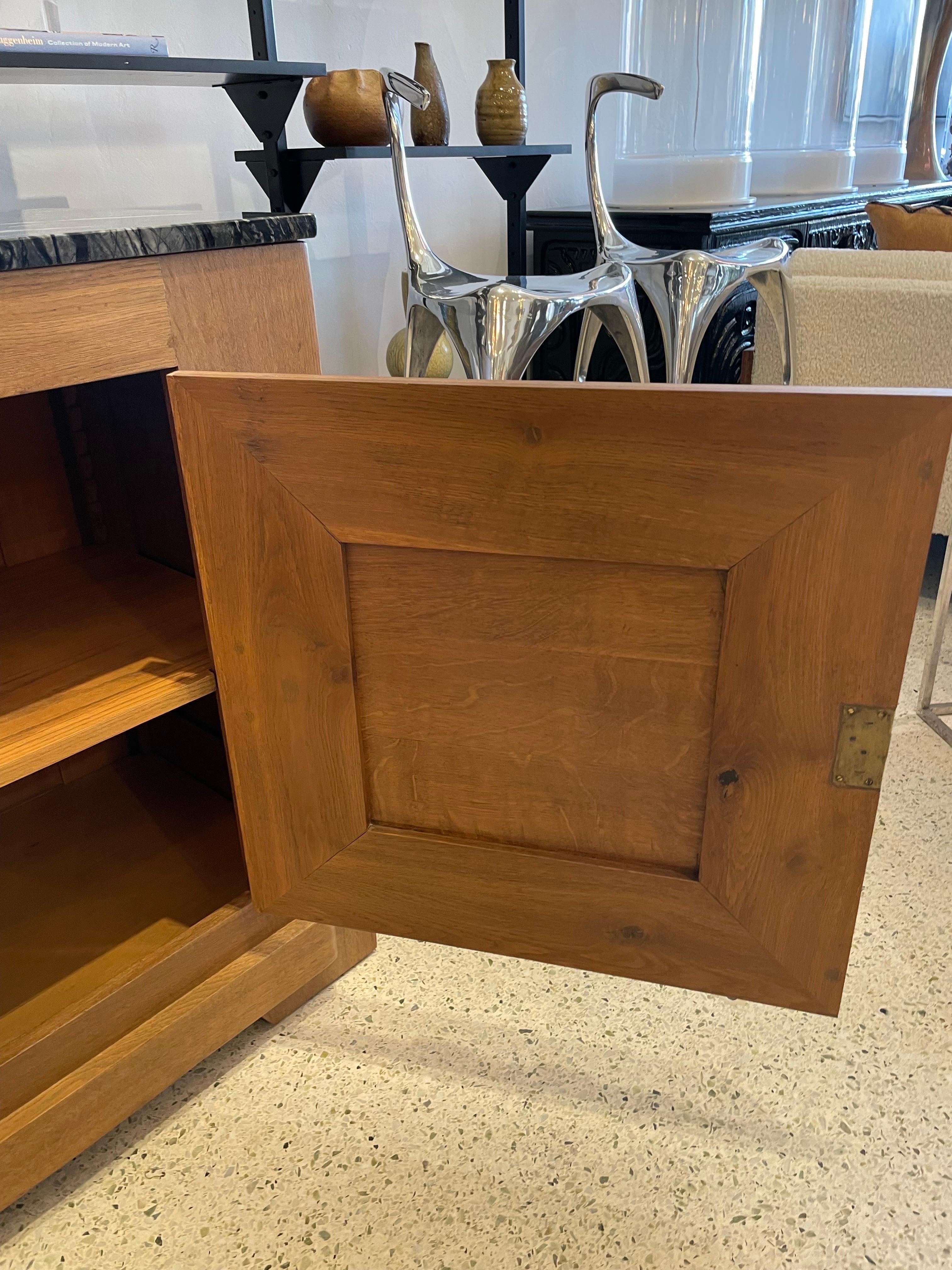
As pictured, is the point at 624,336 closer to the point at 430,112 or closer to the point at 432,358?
the point at 432,358

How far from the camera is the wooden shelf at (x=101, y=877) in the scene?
0.97 meters

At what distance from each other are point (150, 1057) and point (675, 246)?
68.6 inches

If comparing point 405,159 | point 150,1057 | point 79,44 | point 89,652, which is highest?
point 79,44

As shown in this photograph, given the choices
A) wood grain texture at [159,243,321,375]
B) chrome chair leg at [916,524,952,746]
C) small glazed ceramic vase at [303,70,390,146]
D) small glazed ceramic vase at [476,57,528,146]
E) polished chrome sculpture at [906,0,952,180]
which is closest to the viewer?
wood grain texture at [159,243,321,375]

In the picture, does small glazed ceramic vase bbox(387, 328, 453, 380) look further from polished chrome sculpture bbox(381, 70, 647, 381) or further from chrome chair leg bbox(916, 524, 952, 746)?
chrome chair leg bbox(916, 524, 952, 746)

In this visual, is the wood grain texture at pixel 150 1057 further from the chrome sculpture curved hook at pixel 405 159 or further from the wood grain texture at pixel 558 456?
the chrome sculpture curved hook at pixel 405 159

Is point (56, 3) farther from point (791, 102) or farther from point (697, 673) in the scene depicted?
point (791, 102)

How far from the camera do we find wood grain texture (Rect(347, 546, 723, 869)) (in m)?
0.64

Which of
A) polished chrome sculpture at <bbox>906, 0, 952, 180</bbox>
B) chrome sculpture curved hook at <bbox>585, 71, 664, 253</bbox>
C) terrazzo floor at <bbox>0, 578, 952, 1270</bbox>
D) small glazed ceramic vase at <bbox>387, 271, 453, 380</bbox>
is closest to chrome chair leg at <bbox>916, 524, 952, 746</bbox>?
terrazzo floor at <bbox>0, 578, 952, 1270</bbox>

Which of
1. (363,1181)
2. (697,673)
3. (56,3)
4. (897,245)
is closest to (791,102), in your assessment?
(897,245)

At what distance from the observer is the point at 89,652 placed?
944 mm

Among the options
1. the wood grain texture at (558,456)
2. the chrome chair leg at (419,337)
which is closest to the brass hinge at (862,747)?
the wood grain texture at (558,456)

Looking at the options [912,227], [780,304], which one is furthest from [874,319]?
[912,227]

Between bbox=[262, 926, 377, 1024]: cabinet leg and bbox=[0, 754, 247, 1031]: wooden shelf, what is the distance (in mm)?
143
